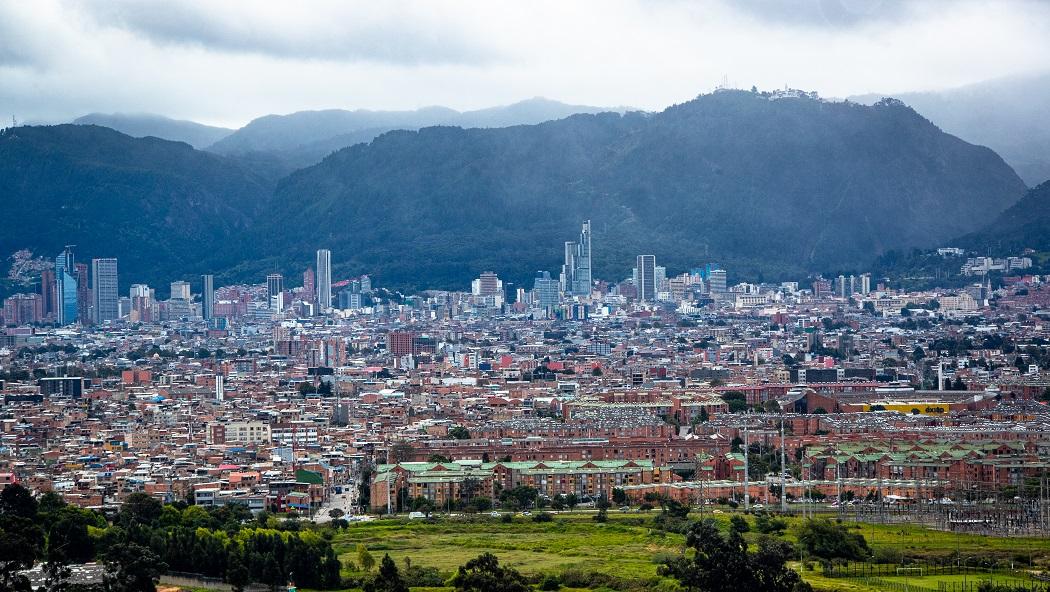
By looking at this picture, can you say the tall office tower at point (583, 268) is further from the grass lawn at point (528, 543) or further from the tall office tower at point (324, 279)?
the grass lawn at point (528, 543)

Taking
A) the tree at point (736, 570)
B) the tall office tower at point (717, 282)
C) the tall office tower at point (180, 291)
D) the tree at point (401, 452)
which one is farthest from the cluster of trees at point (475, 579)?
the tall office tower at point (180, 291)

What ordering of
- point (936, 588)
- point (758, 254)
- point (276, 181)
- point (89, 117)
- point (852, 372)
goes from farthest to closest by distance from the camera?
point (89, 117) < point (276, 181) < point (758, 254) < point (852, 372) < point (936, 588)

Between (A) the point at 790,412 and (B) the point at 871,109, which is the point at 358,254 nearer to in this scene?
(B) the point at 871,109

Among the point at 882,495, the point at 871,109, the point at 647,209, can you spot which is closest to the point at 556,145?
the point at 647,209

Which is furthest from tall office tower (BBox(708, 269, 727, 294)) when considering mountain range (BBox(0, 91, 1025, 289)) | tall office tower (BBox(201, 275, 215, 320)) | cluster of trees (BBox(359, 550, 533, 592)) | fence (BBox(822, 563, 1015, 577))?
cluster of trees (BBox(359, 550, 533, 592))

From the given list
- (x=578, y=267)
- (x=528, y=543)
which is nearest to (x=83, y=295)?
→ (x=578, y=267)

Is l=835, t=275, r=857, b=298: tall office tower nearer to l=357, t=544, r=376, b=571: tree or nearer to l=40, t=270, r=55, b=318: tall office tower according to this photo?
l=40, t=270, r=55, b=318: tall office tower
